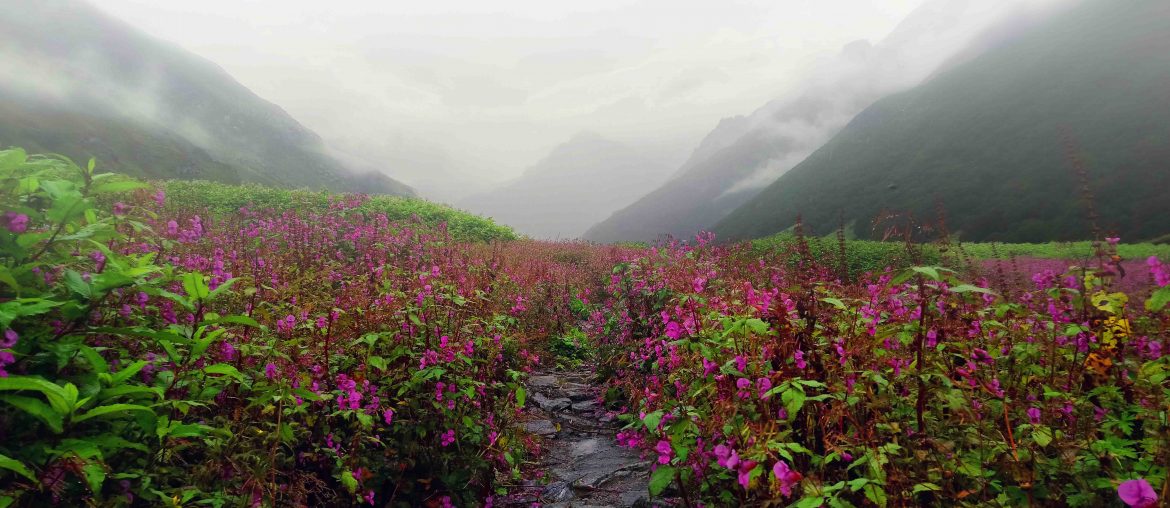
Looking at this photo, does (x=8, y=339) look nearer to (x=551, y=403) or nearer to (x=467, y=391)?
(x=467, y=391)

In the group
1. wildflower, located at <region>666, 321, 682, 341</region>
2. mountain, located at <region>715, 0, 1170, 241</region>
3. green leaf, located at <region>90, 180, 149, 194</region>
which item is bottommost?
wildflower, located at <region>666, 321, 682, 341</region>

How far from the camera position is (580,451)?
15.7ft

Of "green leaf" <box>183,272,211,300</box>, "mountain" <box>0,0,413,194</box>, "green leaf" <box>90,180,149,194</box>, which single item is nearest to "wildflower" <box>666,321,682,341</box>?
"green leaf" <box>183,272,211,300</box>

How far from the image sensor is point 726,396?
8.29 ft

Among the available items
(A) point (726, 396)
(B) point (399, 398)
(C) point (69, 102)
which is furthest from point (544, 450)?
(C) point (69, 102)

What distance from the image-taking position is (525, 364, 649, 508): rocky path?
3.78 metres

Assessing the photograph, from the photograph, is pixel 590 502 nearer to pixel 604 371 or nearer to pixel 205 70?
pixel 604 371

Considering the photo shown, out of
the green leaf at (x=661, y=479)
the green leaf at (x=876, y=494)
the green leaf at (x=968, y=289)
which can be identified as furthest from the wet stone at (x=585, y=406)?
the green leaf at (x=968, y=289)

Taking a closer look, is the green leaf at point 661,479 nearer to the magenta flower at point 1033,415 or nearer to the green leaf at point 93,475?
the magenta flower at point 1033,415

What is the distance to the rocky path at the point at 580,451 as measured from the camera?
378cm

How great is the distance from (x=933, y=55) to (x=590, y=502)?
24734cm

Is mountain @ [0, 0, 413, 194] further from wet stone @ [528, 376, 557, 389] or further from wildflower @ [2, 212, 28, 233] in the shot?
wildflower @ [2, 212, 28, 233]

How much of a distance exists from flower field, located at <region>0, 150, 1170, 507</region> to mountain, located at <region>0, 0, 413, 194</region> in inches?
4286

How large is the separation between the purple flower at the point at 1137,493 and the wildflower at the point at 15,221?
3.63 m
